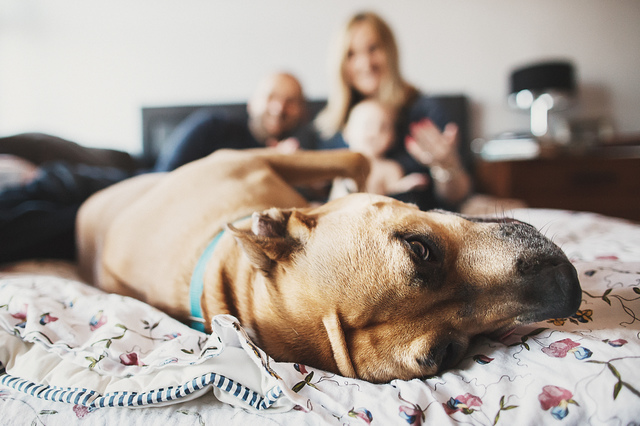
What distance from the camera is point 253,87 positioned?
5152 mm

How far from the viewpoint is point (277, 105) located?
3533mm

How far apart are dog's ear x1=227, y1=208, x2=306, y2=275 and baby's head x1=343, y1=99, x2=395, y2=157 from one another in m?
1.81

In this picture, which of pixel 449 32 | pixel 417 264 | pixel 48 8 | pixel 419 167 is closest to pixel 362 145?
pixel 419 167

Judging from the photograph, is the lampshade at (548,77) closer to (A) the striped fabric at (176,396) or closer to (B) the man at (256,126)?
(B) the man at (256,126)

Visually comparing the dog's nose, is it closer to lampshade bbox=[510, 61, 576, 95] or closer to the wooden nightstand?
the wooden nightstand

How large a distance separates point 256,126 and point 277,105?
28 centimetres

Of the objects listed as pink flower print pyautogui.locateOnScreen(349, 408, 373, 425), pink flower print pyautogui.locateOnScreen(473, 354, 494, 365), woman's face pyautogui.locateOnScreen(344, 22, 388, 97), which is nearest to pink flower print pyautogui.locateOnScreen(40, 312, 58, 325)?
pink flower print pyautogui.locateOnScreen(349, 408, 373, 425)

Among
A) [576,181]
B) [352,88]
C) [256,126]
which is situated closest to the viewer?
[352,88]

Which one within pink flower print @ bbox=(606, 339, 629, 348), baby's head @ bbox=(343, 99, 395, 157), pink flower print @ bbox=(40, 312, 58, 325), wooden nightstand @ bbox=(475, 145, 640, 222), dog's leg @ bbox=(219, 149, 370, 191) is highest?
baby's head @ bbox=(343, 99, 395, 157)

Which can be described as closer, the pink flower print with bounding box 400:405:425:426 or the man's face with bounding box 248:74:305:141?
the pink flower print with bounding box 400:405:425:426

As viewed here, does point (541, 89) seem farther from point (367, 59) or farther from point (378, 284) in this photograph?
point (378, 284)

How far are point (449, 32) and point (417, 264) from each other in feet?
17.0

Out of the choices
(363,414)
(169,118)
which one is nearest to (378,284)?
(363,414)

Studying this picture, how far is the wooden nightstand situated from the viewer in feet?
14.7
